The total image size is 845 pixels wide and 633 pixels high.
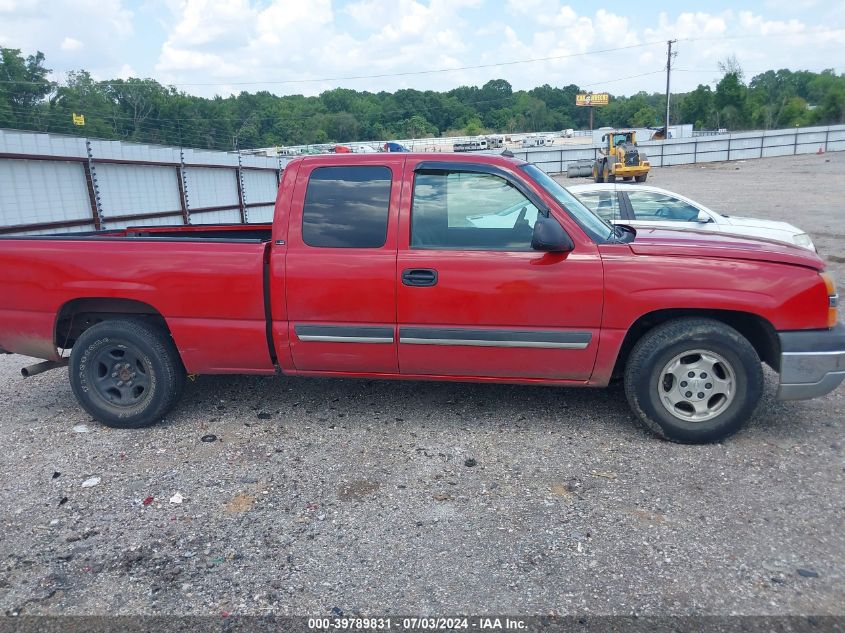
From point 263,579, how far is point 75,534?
118 centimetres

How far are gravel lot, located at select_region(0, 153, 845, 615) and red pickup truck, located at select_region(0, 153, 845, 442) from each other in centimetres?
42

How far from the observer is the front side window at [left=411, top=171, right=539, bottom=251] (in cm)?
437

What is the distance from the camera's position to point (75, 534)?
3457mm

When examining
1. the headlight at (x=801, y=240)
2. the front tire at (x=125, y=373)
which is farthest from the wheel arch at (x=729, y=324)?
the headlight at (x=801, y=240)

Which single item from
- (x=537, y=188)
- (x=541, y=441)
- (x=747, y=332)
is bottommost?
(x=541, y=441)

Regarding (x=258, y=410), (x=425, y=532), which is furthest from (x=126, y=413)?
(x=425, y=532)

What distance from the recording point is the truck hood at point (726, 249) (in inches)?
162

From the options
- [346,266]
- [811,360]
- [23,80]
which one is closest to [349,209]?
[346,266]

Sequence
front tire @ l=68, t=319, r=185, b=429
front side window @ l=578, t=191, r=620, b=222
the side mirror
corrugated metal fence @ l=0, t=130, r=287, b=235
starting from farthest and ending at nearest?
corrugated metal fence @ l=0, t=130, r=287, b=235, front side window @ l=578, t=191, r=620, b=222, front tire @ l=68, t=319, r=185, b=429, the side mirror

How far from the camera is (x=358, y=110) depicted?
93.1 m

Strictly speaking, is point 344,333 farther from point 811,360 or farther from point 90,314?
point 811,360

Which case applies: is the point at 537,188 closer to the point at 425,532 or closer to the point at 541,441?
the point at 541,441

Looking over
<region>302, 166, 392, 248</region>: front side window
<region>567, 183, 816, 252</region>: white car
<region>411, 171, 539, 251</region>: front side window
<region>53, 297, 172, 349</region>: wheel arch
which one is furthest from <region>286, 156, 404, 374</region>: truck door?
<region>567, 183, 816, 252</region>: white car

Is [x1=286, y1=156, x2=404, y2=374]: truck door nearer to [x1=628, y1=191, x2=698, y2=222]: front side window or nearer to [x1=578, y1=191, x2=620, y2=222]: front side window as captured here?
[x1=578, y1=191, x2=620, y2=222]: front side window
